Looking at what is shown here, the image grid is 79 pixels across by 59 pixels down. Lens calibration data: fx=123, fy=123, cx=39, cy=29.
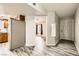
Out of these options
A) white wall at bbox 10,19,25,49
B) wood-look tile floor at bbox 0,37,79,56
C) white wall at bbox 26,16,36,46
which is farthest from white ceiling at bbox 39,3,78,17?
wood-look tile floor at bbox 0,37,79,56

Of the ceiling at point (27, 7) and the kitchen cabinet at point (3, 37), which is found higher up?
the ceiling at point (27, 7)

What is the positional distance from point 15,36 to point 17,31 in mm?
360

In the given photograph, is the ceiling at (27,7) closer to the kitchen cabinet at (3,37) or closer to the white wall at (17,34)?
the white wall at (17,34)

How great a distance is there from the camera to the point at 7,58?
201 centimetres

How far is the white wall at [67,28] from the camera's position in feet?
39.9

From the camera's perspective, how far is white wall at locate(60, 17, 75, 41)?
1217 cm

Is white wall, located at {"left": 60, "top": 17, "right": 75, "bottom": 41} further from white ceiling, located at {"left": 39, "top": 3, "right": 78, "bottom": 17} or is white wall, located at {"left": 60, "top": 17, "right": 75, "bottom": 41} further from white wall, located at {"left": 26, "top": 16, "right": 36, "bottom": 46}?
white wall, located at {"left": 26, "top": 16, "right": 36, "bottom": 46}

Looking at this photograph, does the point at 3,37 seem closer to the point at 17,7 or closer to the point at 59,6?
the point at 17,7

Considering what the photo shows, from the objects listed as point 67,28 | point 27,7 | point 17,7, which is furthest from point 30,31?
point 67,28

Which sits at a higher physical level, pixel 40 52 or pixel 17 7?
pixel 17 7

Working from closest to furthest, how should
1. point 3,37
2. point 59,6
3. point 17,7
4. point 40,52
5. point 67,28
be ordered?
point 17,7 < point 40,52 < point 59,6 < point 3,37 < point 67,28

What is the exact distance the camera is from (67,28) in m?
12.5

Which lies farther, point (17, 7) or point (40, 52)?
point (40, 52)

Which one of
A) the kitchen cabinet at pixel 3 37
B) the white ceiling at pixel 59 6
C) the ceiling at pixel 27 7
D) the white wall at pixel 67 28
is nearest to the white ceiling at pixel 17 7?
the ceiling at pixel 27 7
